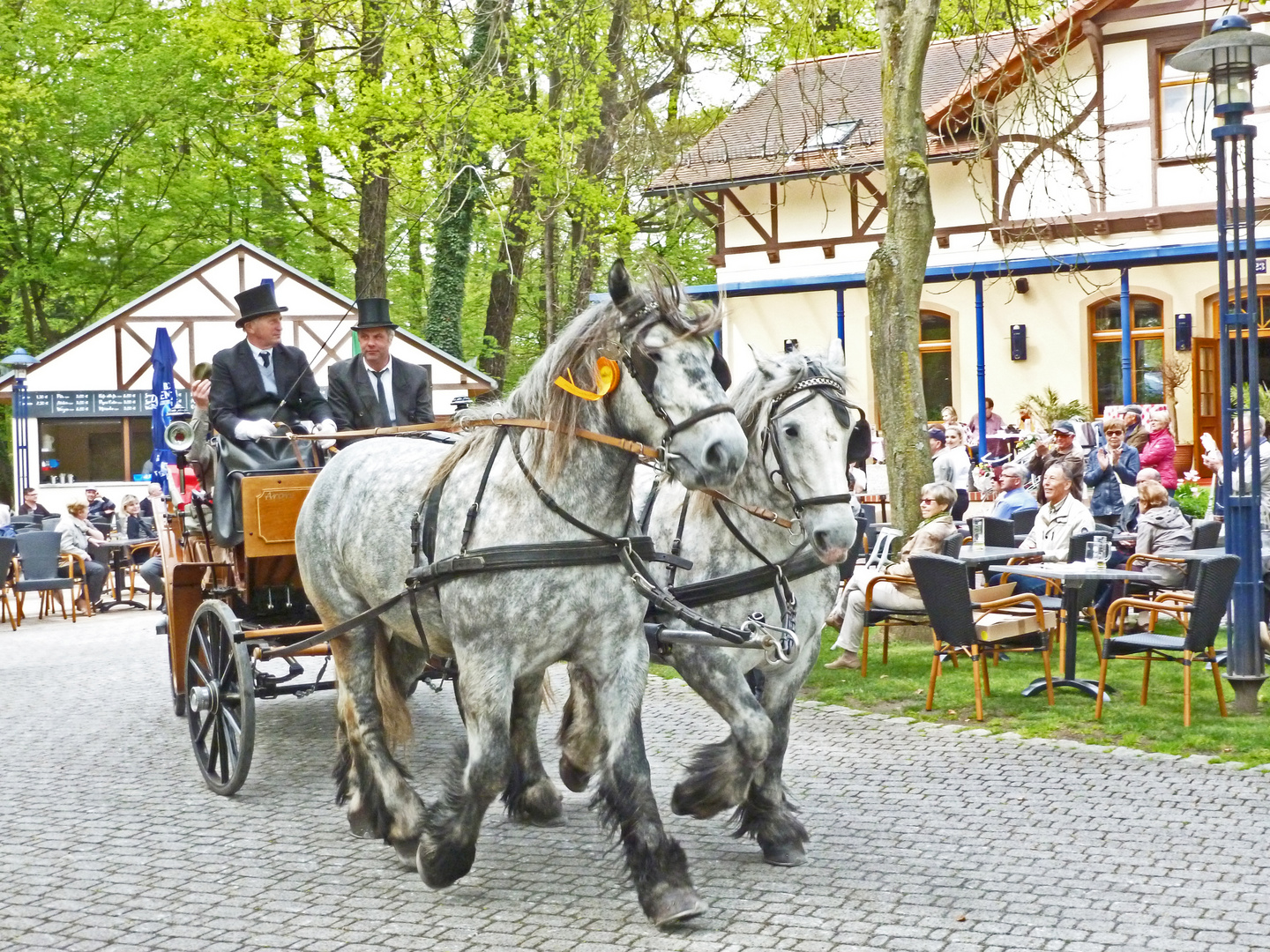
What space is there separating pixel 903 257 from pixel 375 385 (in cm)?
484

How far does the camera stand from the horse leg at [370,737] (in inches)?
217

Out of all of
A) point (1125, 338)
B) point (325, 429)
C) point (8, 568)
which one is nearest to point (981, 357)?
point (1125, 338)

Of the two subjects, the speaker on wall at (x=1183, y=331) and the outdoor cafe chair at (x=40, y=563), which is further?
the speaker on wall at (x=1183, y=331)

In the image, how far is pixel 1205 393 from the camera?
70.9 feet

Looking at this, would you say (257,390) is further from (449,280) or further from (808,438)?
(449,280)

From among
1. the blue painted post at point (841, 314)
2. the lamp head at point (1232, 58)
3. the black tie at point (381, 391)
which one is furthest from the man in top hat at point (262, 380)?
the blue painted post at point (841, 314)

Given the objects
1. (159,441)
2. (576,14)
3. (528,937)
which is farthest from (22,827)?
(159,441)

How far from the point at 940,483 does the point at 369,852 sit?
5727 mm

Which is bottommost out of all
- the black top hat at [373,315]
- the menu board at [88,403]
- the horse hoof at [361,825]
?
the horse hoof at [361,825]

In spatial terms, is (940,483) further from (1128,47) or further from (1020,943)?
(1128,47)

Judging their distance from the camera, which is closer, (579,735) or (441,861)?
(441,861)

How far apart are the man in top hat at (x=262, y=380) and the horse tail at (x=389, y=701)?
1609mm

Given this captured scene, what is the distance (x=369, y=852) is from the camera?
5.59 m

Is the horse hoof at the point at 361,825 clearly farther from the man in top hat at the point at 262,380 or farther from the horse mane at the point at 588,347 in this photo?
the man in top hat at the point at 262,380
